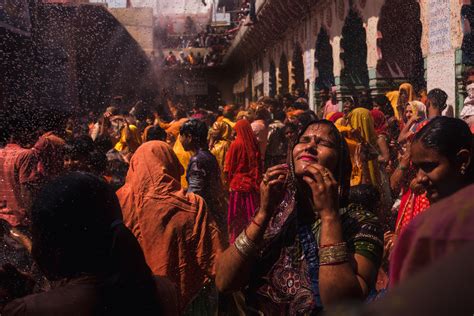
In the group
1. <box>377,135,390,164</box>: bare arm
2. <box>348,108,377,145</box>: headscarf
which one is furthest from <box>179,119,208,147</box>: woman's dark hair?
<box>377,135,390,164</box>: bare arm

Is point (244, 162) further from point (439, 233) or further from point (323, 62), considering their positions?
point (323, 62)

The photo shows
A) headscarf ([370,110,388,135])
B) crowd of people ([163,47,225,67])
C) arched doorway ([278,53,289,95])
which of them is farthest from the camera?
crowd of people ([163,47,225,67])

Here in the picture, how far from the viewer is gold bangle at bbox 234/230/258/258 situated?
87.7 inches

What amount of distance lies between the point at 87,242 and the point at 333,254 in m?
0.63

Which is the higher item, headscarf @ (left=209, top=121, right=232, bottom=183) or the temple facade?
the temple facade

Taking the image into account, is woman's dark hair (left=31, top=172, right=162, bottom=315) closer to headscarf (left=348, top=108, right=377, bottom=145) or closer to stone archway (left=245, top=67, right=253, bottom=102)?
headscarf (left=348, top=108, right=377, bottom=145)

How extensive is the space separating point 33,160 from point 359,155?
8.12 ft

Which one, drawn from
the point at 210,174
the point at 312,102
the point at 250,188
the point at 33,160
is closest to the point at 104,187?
the point at 33,160

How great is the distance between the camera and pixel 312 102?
14844mm

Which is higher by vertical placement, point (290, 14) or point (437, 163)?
point (290, 14)

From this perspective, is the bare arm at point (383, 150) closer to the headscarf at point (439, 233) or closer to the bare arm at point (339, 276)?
the bare arm at point (339, 276)

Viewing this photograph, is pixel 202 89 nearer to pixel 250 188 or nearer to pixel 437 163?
pixel 250 188

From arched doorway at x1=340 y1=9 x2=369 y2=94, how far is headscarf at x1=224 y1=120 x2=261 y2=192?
5.41 m

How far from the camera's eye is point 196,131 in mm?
5594
